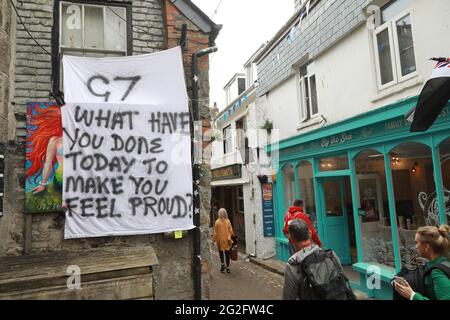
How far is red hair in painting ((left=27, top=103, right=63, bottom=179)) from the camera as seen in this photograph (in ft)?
15.1

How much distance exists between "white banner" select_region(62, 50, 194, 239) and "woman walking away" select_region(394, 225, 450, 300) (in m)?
3.03

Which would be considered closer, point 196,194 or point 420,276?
point 420,276

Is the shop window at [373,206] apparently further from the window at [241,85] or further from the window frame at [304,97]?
the window at [241,85]

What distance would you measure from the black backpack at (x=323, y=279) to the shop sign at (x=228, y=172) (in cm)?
1006

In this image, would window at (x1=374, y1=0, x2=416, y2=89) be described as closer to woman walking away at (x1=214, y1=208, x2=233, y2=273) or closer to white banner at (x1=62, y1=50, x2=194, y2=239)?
white banner at (x1=62, y1=50, x2=194, y2=239)

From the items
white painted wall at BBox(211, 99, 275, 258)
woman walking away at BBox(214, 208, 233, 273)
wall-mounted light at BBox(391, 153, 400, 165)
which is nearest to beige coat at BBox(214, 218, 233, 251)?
woman walking away at BBox(214, 208, 233, 273)

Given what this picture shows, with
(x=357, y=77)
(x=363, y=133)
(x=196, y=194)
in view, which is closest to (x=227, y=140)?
(x=357, y=77)

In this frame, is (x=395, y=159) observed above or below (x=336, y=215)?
above

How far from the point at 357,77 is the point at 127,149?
17.7 ft

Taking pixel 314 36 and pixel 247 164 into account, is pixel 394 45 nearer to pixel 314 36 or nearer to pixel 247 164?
pixel 314 36

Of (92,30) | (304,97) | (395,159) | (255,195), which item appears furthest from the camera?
(255,195)

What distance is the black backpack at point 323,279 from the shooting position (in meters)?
2.72

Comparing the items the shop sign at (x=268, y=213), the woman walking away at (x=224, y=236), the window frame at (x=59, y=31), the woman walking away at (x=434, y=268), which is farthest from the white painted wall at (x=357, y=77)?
the window frame at (x=59, y=31)

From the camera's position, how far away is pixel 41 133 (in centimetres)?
468
